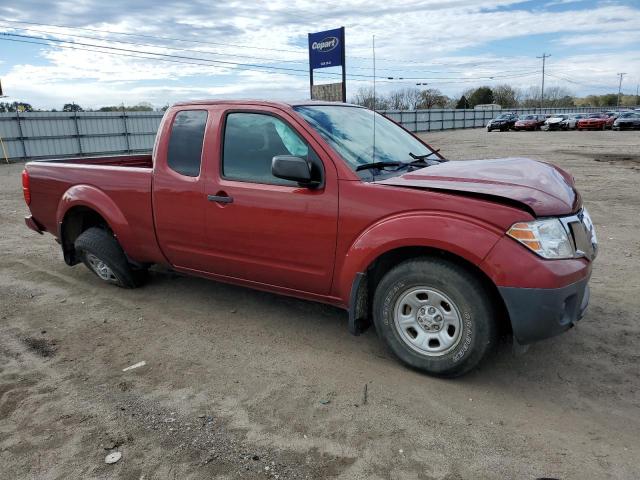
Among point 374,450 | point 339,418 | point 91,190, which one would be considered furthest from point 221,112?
point 374,450

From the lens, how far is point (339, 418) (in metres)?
2.97


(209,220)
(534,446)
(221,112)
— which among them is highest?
(221,112)

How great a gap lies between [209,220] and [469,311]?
7.15 feet

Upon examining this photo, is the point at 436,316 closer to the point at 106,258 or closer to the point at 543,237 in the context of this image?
the point at 543,237

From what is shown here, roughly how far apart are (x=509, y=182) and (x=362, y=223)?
969mm

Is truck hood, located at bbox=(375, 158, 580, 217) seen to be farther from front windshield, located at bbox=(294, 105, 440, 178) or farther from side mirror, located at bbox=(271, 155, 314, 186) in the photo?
side mirror, located at bbox=(271, 155, 314, 186)

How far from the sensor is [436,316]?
3277 mm

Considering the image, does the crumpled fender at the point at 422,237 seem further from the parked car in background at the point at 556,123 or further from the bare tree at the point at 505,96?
Result: the bare tree at the point at 505,96

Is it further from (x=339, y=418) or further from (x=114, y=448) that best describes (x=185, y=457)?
(x=339, y=418)

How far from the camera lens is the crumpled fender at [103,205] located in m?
4.82

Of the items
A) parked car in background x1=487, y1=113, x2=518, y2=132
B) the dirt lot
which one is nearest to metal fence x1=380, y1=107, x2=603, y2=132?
parked car in background x1=487, y1=113, x2=518, y2=132

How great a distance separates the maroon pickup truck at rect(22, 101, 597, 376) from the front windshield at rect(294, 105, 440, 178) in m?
0.02

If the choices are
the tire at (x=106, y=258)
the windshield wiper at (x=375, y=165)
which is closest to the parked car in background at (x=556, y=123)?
the windshield wiper at (x=375, y=165)

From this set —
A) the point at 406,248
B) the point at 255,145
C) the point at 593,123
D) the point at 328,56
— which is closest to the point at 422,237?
the point at 406,248
